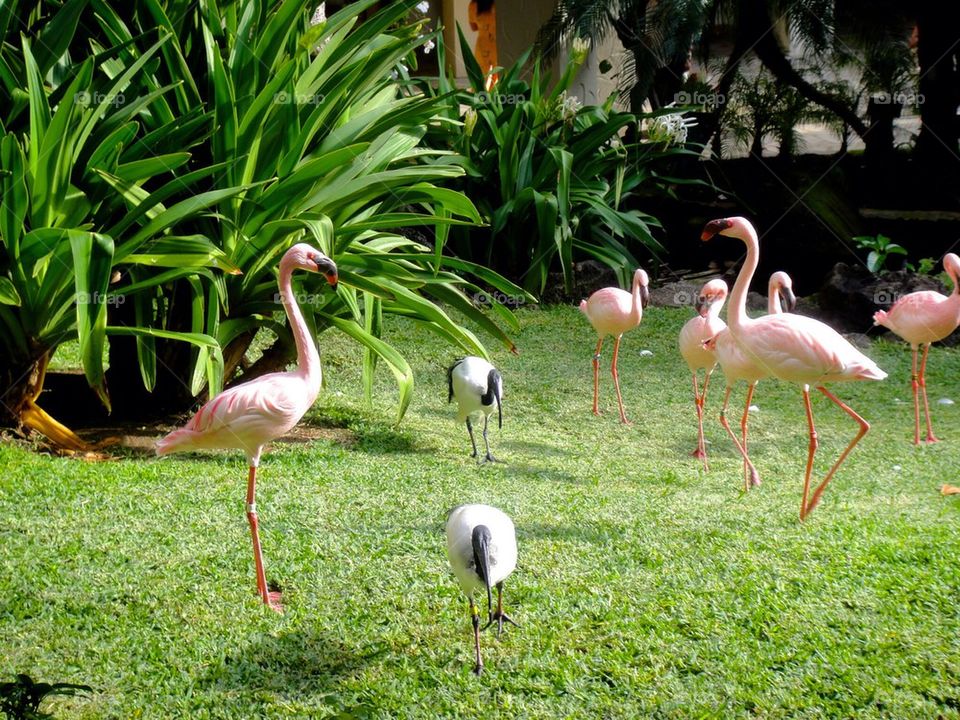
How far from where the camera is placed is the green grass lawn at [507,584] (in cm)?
319

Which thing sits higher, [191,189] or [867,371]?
[191,189]

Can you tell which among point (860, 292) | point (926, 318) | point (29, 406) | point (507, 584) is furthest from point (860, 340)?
point (29, 406)

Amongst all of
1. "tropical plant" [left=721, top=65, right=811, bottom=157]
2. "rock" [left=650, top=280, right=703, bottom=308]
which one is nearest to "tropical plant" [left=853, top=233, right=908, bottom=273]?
"rock" [left=650, top=280, right=703, bottom=308]

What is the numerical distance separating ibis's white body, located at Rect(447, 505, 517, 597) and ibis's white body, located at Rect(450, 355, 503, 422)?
1.97 m

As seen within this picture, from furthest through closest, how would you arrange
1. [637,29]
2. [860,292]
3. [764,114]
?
[764,114] → [637,29] → [860,292]

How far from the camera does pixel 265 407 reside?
3.53 m

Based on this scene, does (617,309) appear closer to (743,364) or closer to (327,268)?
(743,364)

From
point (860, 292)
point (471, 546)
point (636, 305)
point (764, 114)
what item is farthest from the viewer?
point (764, 114)

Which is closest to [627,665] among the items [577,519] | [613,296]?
[577,519]

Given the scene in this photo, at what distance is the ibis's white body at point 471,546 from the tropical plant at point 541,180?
5272mm

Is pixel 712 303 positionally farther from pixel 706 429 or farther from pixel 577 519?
pixel 577 519

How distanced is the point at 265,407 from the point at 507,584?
3.65ft

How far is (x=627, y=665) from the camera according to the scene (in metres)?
3.32

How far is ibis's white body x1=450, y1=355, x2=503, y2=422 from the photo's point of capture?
541 cm
